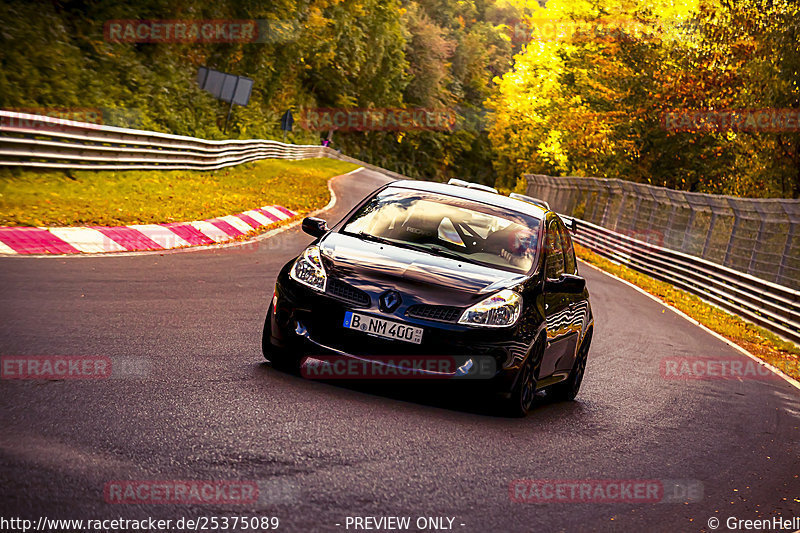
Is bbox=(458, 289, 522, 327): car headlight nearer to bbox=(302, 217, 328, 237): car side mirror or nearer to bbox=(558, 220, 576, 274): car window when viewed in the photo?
bbox=(302, 217, 328, 237): car side mirror

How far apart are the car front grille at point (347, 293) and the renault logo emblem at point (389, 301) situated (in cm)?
9

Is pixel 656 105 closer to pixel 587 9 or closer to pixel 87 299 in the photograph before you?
pixel 587 9

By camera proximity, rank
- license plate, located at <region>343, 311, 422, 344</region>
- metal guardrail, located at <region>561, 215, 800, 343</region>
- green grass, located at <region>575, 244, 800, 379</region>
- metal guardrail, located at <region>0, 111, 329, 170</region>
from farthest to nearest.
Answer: metal guardrail, located at <region>561, 215, 800, 343</region> < metal guardrail, located at <region>0, 111, 329, 170</region> < green grass, located at <region>575, 244, 800, 379</region> < license plate, located at <region>343, 311, 422, 344</region>

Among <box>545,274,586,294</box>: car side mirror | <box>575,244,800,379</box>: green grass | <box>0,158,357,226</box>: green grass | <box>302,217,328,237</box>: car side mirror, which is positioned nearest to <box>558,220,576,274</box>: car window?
<box>545,274,586,294</box>: car side mirror

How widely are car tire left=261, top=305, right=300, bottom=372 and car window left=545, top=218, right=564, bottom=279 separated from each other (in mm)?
2081

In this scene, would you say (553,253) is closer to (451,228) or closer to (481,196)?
(481,196)

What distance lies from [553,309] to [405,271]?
1414 millimetres

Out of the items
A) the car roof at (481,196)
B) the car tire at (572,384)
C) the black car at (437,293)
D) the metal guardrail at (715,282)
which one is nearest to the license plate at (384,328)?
the black car at (437,293)

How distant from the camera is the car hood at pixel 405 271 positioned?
718 cm

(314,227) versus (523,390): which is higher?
(314,227)

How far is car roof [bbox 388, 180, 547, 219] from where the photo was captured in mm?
8781

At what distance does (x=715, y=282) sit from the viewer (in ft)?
76.2

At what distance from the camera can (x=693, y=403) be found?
10.2 meters

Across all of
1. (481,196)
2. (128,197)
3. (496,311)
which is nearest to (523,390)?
(496,311)
